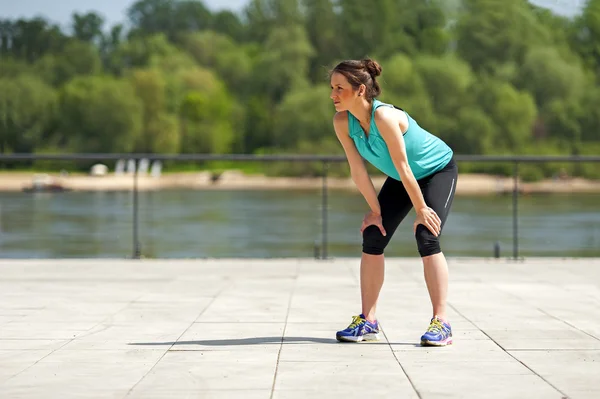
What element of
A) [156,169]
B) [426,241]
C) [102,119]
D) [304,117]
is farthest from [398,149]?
[102,119]

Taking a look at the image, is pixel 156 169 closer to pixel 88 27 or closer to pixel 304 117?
pixel 304 117

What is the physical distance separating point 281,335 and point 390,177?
929mm

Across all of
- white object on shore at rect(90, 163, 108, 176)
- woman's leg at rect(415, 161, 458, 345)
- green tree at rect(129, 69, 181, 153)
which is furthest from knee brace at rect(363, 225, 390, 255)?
green tree at rect(129, 69, 181, 153)

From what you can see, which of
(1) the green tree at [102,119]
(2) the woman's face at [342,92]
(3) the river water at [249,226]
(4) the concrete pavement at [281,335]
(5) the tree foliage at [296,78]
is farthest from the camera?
(1) the green tree at [102,119]

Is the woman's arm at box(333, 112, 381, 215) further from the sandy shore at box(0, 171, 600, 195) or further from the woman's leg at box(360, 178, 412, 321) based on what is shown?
the sandy shore at box(0, 171, 600, 195)

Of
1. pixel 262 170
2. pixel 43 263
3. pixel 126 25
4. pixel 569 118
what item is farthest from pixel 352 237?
pixel 126 25

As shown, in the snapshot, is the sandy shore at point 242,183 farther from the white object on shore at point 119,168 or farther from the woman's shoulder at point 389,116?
the woman's shoulder at point 389,116

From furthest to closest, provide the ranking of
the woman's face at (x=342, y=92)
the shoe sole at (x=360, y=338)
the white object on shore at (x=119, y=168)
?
1. the white object on shore at (x=119, y=168)
2. the shoe sole at (x=360, y=338)
3. the woman's face at (x=342, y=92)

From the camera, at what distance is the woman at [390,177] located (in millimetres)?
4551

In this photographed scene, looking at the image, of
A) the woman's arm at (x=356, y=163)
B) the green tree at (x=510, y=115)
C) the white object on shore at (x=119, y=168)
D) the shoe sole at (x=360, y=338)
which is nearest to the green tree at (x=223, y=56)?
the white object on shore at (x=119, y=168)

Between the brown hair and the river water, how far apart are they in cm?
1309

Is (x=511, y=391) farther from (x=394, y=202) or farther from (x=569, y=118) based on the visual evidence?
(x=569, y=118)

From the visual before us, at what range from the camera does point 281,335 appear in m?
4.92

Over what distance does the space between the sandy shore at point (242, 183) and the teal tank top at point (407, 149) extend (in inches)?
2114
